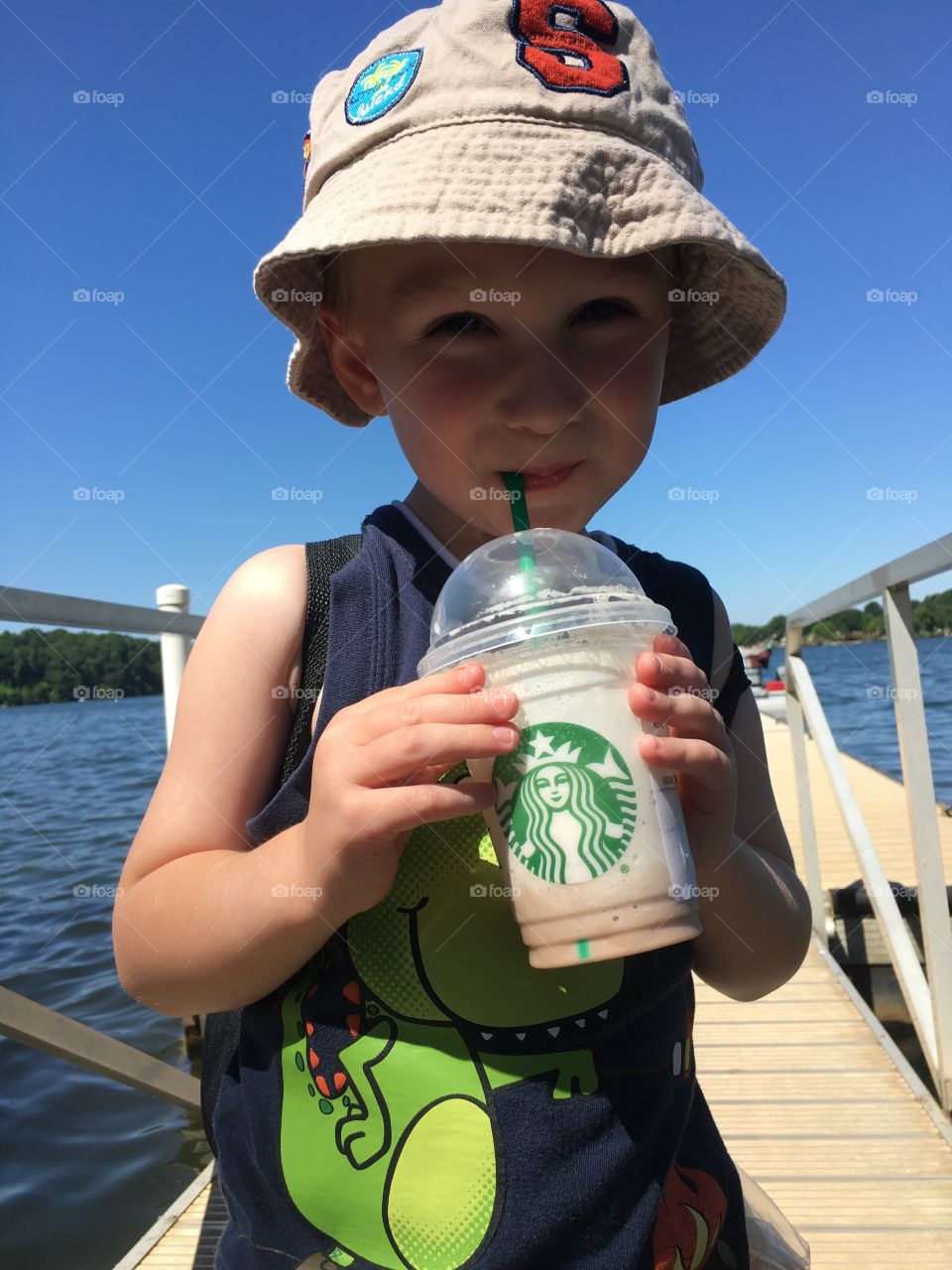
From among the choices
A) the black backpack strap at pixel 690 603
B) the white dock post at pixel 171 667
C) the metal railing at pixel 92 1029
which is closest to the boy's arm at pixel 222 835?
the black backpack strap at pixel 690 603

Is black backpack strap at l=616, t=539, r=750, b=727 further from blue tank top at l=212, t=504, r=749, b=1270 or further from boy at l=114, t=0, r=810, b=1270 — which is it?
blue tank top at l=212, t=504, r=749, b=1270

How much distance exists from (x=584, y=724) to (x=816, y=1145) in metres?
2.16

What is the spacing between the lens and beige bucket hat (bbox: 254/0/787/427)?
3.14 feet

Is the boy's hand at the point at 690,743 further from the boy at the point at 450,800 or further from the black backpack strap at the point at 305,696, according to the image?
the black backpack strap at the point at 305,696

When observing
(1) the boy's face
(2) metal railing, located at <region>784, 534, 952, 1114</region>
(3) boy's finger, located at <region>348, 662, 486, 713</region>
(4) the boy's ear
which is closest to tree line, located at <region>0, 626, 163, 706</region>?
(4) the boy's ear

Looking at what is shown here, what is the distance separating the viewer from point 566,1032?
938 millimetres

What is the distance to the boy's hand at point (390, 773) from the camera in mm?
760

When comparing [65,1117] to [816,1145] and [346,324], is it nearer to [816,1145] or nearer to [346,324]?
[816,1145]

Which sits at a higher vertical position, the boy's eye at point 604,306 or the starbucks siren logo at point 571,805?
the boy's eye at point 604,306

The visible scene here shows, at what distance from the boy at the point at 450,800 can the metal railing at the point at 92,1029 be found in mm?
916

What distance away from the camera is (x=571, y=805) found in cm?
77

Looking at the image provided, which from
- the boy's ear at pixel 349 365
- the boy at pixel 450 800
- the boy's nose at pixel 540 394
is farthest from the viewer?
the boy's ear at pixel 349 365

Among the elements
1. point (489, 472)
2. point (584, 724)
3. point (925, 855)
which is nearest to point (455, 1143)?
point (584, 724)

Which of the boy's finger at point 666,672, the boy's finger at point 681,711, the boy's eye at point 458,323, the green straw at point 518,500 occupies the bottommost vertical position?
the boy's finger at point 681,711
